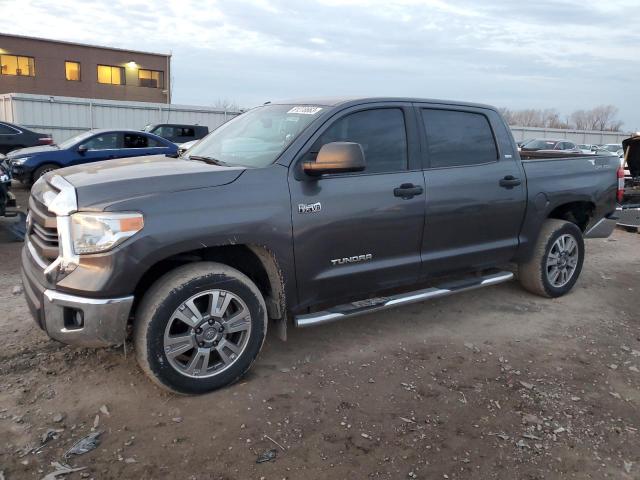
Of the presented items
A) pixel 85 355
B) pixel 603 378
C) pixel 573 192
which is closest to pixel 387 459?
pixel 603 378

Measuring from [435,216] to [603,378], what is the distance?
1.66 m

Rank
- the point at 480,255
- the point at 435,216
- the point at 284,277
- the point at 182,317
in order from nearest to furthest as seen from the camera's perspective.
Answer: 1. the point at 182,317
2. the point at 284,277
3. the point at 435,216
4. the point at 480,255

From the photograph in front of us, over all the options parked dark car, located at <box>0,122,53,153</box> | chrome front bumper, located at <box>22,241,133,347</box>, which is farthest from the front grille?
parked dark car, located at <box>0,122,53,153</box>

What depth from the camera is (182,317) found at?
3.16 meters

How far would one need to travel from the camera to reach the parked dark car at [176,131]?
1814 centimetres

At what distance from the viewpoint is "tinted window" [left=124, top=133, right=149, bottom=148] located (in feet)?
42.6

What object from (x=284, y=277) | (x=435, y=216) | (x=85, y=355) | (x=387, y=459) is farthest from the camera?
(x=435, y=216)

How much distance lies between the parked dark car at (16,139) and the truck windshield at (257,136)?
37.9ft

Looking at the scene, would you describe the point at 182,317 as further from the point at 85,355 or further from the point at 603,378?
the point at 603,378

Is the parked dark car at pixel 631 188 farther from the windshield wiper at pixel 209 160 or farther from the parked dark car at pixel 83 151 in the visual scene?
the parked dark car at pixel 83 151

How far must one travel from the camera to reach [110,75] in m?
40.0

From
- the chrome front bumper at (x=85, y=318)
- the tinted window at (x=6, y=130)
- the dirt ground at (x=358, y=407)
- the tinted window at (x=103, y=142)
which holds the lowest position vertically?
the dirt ground at (x=358, y=407)

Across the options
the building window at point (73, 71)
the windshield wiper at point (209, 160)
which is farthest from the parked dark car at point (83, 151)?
the building window at point (73, 71)

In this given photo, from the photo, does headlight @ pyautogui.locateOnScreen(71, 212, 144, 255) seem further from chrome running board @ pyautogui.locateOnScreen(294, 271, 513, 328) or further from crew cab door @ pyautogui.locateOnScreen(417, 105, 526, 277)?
crew cab door @ pyautogui.locateOnScreen(417, 105, 526, 277)
